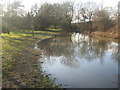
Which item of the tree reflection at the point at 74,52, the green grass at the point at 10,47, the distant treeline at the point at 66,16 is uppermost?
the distant treeline at the point at 66,16

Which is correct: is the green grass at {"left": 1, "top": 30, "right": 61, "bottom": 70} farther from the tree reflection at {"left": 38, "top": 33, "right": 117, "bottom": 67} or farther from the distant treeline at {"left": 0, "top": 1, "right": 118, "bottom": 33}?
the distant treeline at {"left": 0, "top": 1, "right": 118, "bottom": 33}

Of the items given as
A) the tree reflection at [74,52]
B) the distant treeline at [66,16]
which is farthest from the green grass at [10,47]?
the distant treeline at [66,16]

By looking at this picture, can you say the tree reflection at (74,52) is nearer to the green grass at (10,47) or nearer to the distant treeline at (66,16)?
the green grass at (10,47)

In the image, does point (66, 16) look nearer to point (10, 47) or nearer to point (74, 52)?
point (74, 52)

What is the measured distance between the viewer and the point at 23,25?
3092 cm

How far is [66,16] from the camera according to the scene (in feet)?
159

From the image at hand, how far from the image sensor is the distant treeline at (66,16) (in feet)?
97.7

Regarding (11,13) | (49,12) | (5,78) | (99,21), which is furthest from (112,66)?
(49,12)

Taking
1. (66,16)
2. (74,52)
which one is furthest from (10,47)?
(66,16)

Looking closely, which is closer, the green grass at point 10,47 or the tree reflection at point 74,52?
the green grass at point 10,47

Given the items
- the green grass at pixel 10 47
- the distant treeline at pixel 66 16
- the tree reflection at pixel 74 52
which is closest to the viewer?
the green grass at pixel 10 47

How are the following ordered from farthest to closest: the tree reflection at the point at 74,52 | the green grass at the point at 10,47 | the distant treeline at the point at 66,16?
the distant treeline at the point at 66,16 < the tree reflection at the point at 74,52 < the green grass at the point at 10,47

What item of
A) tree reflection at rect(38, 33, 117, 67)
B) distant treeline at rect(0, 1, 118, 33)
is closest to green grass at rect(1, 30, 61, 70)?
tree reflection at rect(38, 33, 117, 67)

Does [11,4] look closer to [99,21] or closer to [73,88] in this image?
[99,21]
